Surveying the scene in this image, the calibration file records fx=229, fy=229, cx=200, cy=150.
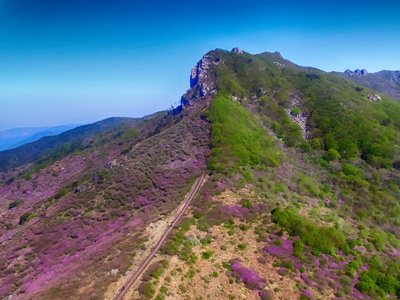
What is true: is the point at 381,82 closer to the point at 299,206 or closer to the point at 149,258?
the point at 299,206

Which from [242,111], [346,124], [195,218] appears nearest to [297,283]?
[195,218]

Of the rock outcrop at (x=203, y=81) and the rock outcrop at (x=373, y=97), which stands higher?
the rock outcrop at (x=203, y=81)

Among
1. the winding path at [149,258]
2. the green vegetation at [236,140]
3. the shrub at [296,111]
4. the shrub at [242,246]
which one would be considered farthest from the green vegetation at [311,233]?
the shrub at [296,111]

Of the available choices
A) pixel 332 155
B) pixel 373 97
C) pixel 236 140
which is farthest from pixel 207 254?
pixel 373 97

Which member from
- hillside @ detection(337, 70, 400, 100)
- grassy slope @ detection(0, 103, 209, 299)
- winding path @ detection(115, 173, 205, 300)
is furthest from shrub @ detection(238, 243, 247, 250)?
hillside @ detection(337, 70, 400, 100)

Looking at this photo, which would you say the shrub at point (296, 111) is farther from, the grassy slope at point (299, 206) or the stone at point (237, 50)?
the stone at point (237, 50)

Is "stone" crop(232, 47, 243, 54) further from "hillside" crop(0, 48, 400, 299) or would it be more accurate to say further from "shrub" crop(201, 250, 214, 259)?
"shrub" crop(201, 250, 214, 259)

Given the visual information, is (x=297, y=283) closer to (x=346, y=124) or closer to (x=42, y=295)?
(x=42, y=295)

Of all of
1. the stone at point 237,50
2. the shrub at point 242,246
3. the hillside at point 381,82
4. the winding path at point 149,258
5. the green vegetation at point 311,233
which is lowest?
the green vegetation at point 311,233

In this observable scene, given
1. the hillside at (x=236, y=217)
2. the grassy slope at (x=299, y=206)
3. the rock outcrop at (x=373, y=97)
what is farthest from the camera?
the rock outcrop at (x=373, y=97)
